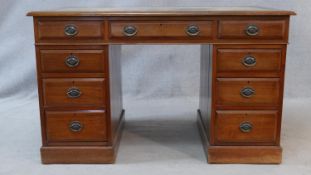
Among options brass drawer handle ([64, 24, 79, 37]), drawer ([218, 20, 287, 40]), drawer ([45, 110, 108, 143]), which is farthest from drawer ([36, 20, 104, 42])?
drawer ([218, 20, 287, 40])

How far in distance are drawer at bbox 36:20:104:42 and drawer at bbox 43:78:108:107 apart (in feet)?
0.69

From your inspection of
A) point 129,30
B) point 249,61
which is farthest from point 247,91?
point 129,30

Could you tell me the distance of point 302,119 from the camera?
3096 mm

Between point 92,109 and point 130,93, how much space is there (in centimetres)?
145

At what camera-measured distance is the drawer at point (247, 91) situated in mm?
2234

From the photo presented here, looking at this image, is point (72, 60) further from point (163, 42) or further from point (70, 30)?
point (163, 42)

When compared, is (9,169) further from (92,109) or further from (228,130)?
(228,130)

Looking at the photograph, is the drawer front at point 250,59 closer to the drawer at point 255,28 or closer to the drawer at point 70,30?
the drawer at point 255,28

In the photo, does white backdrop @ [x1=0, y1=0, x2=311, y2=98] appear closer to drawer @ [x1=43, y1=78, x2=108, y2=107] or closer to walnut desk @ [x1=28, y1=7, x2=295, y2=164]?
walnut desk @ [x1=28, y1=7, x2=295, y2=164]

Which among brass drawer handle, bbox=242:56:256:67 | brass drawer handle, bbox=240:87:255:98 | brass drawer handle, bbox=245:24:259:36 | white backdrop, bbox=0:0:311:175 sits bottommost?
white backdrop, bbox=0:0:311:175

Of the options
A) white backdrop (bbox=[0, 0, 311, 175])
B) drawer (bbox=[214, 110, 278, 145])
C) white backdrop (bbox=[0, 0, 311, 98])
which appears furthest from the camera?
white backdrop (bbox=[0, 0, 311, 98])

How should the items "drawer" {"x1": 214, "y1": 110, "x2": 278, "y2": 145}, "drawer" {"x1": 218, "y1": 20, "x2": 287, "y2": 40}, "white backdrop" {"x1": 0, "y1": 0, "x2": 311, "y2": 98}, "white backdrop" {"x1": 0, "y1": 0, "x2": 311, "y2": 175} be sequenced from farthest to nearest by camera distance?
"white backdrop" {"x1": 0, "y1": 0, "x2": 311, "y2": 98} < "white backdrop" {"x1": 0, "y1": 0, "x2": 311, "y2": 175} < "drawer" {"x1": 214, "y1": 110, "x2": 278, "y2": 145} < "drawer" {"x1": 218, "y1": 20, "x2": 287, "y2": 40}

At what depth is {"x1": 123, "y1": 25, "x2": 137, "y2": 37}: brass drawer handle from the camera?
218 centimetres

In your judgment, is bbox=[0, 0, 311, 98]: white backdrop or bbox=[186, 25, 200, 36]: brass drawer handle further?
bbox=[0, 0, 311, 98]: white backdrop
